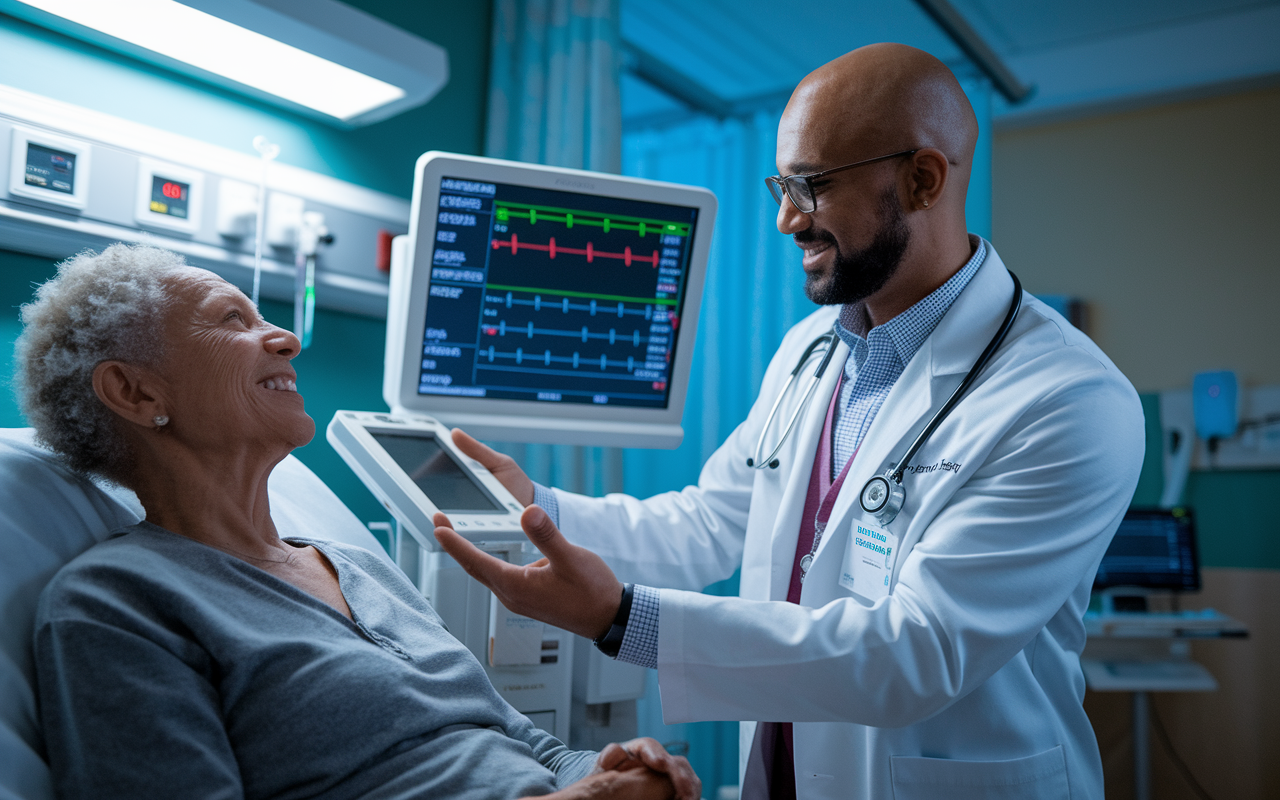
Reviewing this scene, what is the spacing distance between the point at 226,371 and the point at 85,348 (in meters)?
0.17

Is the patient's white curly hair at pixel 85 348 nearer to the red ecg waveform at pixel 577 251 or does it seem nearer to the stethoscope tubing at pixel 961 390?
the red ecg waveform at pixel 577 251

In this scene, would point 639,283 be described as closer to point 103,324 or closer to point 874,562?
point 874,562

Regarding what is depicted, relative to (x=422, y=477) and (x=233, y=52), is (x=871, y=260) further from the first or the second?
(x=233, y=52)

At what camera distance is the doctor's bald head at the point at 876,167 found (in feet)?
4.59

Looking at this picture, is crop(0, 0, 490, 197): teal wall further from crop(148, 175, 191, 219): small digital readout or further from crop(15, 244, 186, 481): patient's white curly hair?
crop(15, 244, 186, 481): patient's white curly hair

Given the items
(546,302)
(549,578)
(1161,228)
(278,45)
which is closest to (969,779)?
(549,578)

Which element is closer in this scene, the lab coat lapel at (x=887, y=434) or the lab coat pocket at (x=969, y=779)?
the lab coat pocket at (x=969, y=779)

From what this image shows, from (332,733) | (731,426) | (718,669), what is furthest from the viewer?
(731,426)

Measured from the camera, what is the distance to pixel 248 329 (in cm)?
125

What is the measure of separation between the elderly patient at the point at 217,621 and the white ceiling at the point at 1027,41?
6.22 ft

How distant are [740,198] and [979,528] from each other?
6.33ft

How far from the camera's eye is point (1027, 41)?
132 inches

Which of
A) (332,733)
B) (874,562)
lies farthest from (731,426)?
(332,733)

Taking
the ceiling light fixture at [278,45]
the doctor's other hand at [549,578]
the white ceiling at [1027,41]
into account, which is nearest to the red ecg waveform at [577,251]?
the ceiling light fixture at [278,45]
